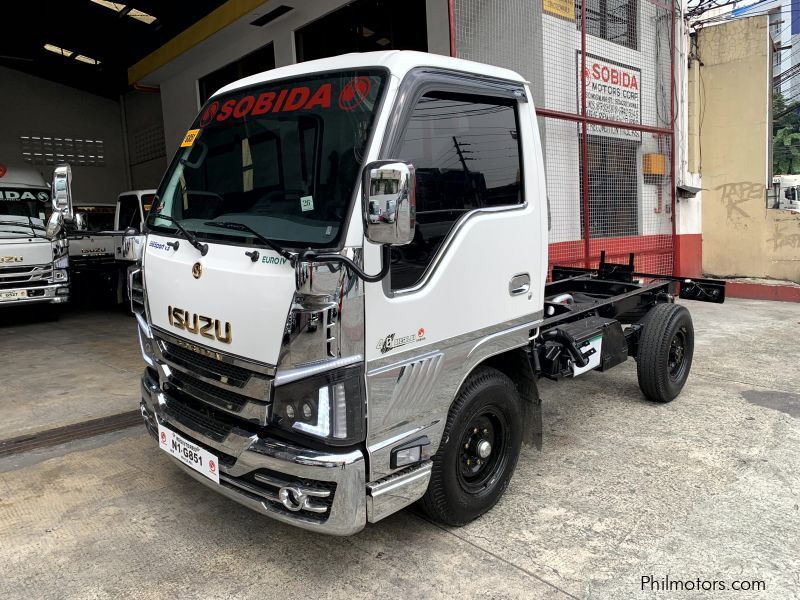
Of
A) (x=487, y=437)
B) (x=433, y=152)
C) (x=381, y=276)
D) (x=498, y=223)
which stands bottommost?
(x=487, y=437)

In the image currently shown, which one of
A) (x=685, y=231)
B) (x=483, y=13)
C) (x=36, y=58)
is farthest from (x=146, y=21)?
(x=685, y=231)

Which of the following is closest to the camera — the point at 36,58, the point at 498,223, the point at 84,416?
the point at 498,223

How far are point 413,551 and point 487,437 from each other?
691mm

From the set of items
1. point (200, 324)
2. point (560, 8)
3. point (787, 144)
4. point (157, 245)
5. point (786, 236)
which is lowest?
point (200, 324)

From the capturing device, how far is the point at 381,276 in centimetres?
240

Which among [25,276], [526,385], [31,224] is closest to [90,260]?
[31,224]

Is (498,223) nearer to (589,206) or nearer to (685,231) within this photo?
(589,206)

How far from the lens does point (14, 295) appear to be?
872cm

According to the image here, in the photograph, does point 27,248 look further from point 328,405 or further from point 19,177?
point 328,405

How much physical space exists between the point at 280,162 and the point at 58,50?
15827 mm

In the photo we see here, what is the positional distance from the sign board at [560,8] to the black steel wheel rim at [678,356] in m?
4.74

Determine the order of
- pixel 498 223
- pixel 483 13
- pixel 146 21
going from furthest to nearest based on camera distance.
Answer: 1. pixel 146 21
2. pixel 483 13
3. pixel 498 223

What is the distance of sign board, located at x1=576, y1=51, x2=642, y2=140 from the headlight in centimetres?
695

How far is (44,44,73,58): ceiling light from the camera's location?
1485cm
